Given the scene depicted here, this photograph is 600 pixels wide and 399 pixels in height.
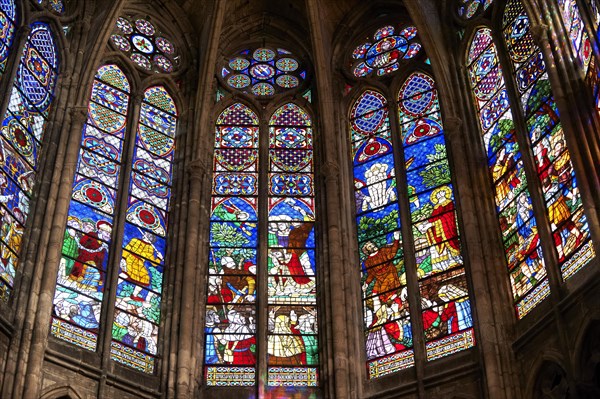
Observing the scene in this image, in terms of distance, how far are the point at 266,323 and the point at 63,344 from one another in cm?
339

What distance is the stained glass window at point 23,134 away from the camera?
53.7ft

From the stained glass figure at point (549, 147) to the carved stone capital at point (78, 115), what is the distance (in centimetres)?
725

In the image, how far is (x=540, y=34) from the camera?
17219mm

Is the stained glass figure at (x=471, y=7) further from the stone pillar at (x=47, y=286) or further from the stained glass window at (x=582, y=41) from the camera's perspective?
the stone pillar at (x=47, y=286)

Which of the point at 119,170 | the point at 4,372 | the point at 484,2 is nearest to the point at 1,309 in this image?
the point at 4,372

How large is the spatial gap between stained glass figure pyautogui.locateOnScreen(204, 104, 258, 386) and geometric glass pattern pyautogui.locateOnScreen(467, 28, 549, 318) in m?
4.23

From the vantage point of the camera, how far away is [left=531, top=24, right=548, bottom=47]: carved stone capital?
1716 cm

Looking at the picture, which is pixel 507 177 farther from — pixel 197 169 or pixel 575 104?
pixel 197 169

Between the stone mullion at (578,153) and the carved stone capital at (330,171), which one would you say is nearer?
the stone mullion at (578,153)

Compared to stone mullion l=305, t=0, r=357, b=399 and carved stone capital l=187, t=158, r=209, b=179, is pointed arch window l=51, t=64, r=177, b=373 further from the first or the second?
stone mullion l=305, t=0, r=357, b=399

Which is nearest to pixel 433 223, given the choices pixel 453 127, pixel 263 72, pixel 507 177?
pixel 507 177

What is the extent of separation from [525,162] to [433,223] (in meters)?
2.00

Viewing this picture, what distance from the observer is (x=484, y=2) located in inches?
787

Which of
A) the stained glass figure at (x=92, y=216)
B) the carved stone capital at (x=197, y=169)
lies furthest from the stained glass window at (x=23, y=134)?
the carved stone capital at (x=197, y=169)
